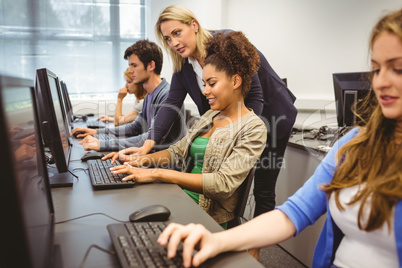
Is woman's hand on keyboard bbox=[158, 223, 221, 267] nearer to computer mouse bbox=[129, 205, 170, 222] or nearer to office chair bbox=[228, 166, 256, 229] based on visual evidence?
computer mouse bbox=[129, 205, 170, 222]

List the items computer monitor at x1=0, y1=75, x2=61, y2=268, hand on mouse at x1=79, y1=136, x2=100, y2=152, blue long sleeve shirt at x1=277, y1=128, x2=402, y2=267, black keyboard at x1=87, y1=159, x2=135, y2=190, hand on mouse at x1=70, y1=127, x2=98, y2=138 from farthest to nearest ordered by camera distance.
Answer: hand on mouse at x1=70, y1=127, x2=98, y2=138 < hand on mouse at x1=79, y1=136, x2=100, y2=152 < black keyboard at x1=87, y1=159, x2=135, y2=190 < blue long sleeve shirt at x1=277, y1=128, x2=402, y2=267 < computer monitor at x1=0, y1=75, x2=61, y2=268

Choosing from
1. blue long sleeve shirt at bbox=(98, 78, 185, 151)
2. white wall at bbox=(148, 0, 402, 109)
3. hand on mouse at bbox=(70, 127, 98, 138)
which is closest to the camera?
blue long sleeve shirt at bbox=(98, 78, 185, 151)

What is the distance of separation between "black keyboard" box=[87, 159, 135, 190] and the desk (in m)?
0.02

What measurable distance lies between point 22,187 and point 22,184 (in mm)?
16

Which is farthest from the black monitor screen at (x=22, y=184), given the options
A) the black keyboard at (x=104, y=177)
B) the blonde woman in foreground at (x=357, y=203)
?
the black keyboard at (x=104, y=177)

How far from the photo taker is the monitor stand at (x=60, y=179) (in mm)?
1239

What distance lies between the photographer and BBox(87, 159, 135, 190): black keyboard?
4.00 ft

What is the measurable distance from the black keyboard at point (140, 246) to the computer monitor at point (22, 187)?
13 centimetres

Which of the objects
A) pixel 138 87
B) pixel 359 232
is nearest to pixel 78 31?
pixel 138 87

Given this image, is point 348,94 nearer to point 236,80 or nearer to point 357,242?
point 236,80

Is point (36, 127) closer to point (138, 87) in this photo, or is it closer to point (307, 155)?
point (307, 155)

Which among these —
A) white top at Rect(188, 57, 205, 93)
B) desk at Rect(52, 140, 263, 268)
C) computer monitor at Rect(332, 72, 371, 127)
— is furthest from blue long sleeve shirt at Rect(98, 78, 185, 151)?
computer monitor at Rect(332, 72, 371, 127)

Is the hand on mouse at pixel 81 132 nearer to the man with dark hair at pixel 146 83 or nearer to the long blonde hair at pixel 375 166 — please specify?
the man with dark hair at pixel 146 83

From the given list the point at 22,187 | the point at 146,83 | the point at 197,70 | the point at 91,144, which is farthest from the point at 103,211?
the point at 146,83
